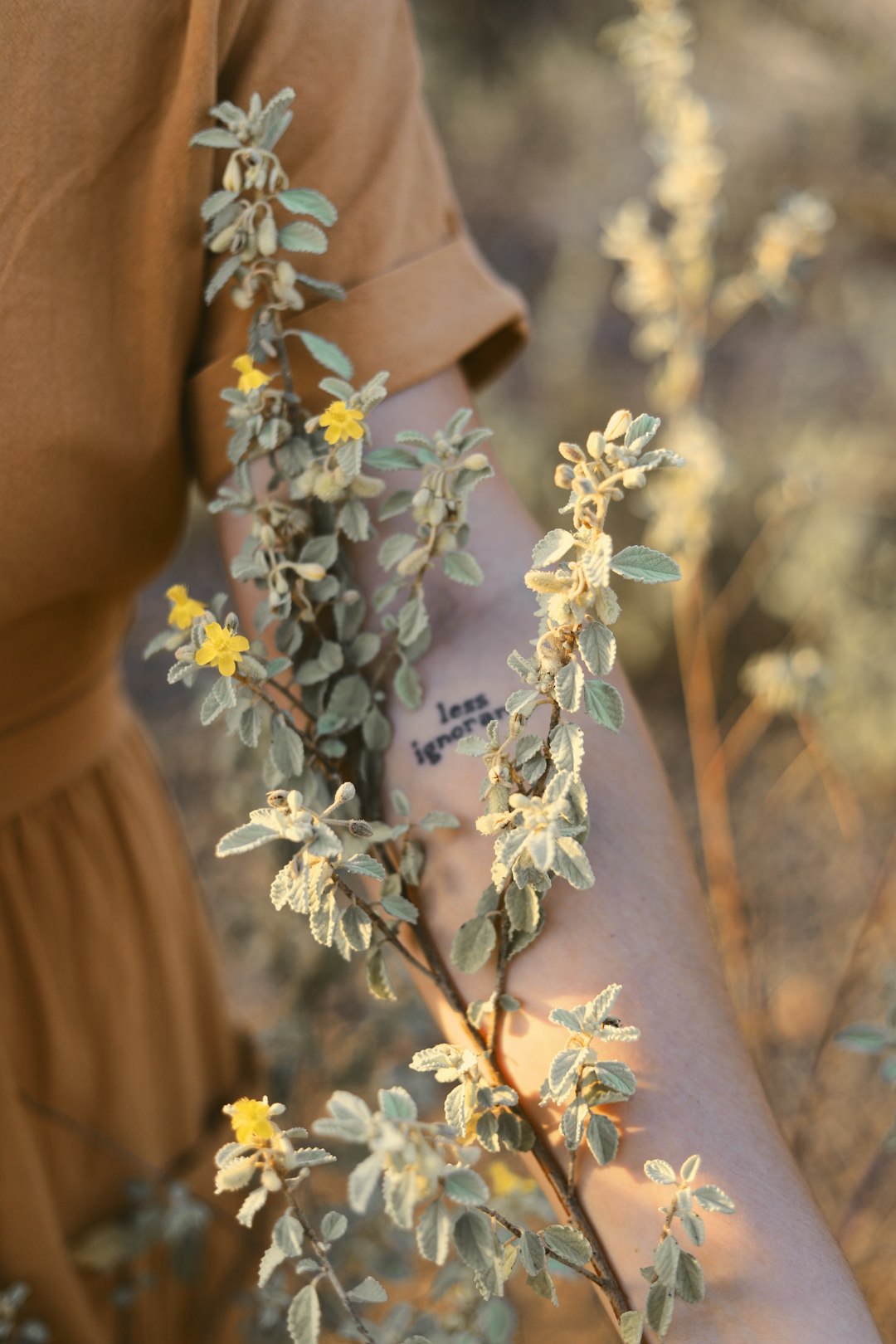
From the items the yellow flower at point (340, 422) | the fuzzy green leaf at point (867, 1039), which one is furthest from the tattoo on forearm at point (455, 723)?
the fuzzy green leaf at point (867, 1039)

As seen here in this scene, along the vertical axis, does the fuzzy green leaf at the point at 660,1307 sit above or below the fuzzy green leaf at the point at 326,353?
below

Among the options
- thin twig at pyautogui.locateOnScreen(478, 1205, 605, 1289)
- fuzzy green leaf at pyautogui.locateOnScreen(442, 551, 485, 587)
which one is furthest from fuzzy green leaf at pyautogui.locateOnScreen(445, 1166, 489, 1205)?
fuzzy green leaf at pyautogui.locateOnScreen(442, 551, 485, 587)

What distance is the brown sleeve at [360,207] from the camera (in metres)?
0.75

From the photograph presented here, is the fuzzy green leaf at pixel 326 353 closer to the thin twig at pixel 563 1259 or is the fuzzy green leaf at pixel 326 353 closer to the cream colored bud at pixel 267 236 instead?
the cream colored bud at pixel 267 236

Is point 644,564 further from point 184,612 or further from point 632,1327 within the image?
point 632,1327

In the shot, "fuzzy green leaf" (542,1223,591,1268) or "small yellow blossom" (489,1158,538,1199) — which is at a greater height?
"fuzzy green leaf" (542,1223,591,1268)

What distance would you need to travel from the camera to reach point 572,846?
1.89ft

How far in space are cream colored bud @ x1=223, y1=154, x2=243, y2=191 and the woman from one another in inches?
2.6

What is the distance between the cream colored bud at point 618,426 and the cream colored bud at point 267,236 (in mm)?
284

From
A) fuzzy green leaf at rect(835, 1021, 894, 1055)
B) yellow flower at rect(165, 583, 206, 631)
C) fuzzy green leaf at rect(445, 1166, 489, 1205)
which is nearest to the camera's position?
fuzzy green leaf at rect(445, 1166, 489, 1205)

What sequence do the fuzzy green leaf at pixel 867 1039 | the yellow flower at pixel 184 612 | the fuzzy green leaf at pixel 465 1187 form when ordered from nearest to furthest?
the fuzzy green leaf at pixel 465 1187
the yellow flower at pixel 184 612
the fuzzy green leaf at pixel 867 1039

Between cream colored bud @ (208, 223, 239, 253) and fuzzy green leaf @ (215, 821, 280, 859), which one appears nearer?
fuzzy green leaf @ (215, 821, 280, 859)

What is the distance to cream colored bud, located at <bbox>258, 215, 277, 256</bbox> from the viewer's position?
2.28 feet

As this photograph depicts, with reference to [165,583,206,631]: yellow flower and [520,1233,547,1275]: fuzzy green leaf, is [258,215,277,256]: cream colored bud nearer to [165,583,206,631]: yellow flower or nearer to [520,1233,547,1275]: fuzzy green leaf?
[165,583,206,631]: yellow flower
